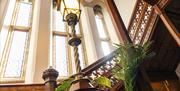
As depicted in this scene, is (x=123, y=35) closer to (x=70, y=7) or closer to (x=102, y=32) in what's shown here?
(x=70, y=7)

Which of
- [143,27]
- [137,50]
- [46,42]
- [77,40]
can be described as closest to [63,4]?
[77,40]

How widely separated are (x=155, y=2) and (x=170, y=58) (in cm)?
175

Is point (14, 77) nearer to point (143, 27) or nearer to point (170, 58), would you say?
point (143, 27)

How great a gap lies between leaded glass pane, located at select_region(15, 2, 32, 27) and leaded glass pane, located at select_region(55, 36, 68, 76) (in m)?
1.17

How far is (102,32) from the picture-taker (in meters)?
8.67

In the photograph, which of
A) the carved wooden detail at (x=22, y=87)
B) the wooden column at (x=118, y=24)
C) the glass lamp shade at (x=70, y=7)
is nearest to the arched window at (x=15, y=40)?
the carved wooden detail at (x=22, y=87)

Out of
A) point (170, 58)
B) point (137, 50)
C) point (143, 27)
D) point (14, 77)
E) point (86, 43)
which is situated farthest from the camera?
point (86, 43)

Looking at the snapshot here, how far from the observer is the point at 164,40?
5.14m

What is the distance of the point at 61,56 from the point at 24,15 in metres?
2.10

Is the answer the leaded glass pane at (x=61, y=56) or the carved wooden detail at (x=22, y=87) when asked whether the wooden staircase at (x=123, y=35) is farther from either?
the leaded glass pane at (x=61, y=56)

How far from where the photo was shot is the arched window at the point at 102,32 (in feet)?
25.7

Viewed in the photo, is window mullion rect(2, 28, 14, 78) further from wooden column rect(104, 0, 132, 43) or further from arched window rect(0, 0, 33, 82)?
wooden column rect(104, 0, 132, 43)

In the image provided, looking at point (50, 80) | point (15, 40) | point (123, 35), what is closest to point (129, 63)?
point (50, 80)

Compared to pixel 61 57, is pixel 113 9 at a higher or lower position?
higher
